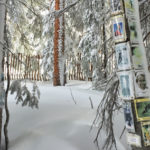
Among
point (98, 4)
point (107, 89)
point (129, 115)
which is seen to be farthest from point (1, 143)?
point (98, 4)

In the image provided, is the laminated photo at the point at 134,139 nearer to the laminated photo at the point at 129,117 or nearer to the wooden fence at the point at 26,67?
the laminated photo at the point at 129,117

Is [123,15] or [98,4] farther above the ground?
[98,4]

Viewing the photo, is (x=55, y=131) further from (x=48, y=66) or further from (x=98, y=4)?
(x=48, y=66)

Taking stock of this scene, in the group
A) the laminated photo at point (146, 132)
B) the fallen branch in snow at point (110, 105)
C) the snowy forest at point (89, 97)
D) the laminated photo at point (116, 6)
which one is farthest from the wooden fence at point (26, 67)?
the laminated photo at point (146, 132)

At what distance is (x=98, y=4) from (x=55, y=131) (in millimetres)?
2508

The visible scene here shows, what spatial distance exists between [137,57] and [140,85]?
0.18m

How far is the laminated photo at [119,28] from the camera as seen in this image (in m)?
1.23

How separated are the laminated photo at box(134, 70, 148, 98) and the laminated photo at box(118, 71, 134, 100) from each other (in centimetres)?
3

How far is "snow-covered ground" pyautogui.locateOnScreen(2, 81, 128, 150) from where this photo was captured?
2.58 metres

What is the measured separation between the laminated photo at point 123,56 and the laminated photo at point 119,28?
46 mm

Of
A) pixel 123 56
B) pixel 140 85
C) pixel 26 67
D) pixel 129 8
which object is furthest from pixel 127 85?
pixel 26 67

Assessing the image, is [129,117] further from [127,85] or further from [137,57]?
[137,57]

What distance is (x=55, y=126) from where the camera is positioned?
9.61 feet

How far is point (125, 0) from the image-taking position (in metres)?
1.24
